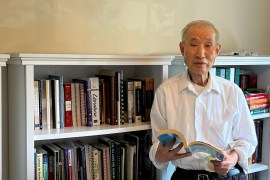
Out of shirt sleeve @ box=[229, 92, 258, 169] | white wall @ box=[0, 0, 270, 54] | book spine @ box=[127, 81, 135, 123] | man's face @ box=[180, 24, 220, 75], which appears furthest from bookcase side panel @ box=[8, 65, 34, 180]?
shirt sleeve @ box=[229, 92, 258, 169]

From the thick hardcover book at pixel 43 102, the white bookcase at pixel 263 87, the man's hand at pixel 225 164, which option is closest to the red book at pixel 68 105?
the thick hardcover book at pixel 43 102

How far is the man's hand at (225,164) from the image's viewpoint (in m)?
1.57

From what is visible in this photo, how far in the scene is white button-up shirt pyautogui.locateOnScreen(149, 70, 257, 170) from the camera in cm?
170

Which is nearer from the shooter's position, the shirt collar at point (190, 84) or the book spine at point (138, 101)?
the shirt collar at point (190, 84)

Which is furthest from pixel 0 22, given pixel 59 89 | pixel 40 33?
pixel 59 89

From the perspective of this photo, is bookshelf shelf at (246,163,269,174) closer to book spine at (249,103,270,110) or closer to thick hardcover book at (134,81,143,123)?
book spine at (249,103,270,110)

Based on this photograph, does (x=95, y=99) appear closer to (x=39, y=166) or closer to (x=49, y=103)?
(x=49, y=103)

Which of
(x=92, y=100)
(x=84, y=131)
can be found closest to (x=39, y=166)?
(x=84, y=131)

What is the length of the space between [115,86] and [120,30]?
433 millimetres

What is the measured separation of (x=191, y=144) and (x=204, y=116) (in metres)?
0.33

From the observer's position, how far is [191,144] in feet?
4.69

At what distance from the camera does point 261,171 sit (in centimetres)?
243

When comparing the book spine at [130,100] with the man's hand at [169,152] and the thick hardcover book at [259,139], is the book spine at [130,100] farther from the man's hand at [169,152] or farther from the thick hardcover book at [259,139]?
the thick hardcover book at [259,139]

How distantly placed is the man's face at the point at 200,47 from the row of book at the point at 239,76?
0.46 metres
